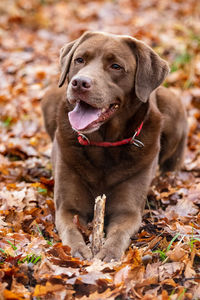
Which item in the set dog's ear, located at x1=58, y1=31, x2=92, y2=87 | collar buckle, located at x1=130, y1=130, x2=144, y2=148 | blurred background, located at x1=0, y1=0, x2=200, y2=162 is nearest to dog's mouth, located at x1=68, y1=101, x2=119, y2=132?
collar buckle, located at x1=130, y1=130, x2=144, y2=148

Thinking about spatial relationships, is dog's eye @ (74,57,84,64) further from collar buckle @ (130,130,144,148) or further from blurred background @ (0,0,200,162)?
blurred background @ (0,0,200,162)

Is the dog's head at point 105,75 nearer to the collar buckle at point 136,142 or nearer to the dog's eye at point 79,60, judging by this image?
the dog's eye at point 79,60

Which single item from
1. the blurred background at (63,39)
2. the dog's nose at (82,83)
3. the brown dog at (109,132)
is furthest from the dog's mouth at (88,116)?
the blurred background at (63,39)

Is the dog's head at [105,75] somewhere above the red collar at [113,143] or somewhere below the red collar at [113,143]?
above

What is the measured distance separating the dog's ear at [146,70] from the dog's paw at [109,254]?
138 cm

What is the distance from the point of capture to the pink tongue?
3.79 metres

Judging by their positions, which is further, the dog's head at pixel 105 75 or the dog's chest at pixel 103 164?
the dog's chest at pixel 103 164

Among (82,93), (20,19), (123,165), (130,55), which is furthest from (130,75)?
(20,19)

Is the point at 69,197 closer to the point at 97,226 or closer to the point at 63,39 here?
the point at 97,226

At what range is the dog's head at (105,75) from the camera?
377 cm

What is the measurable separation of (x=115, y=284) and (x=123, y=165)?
1.60 metres

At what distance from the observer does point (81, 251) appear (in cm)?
343

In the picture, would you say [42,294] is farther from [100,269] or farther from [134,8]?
[134,8]

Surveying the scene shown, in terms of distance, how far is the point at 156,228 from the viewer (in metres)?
3.88
